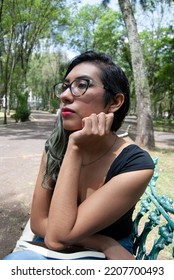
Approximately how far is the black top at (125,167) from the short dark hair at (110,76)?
251 mm

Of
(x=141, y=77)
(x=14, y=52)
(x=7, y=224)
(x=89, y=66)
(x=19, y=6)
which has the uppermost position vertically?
(x=19, y=6)

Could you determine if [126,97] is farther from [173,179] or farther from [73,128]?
[173,179]

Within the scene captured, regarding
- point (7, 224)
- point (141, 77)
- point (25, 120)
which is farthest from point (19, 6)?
point (7, 224)

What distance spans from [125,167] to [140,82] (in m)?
8.47

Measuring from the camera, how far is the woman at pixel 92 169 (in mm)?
1552

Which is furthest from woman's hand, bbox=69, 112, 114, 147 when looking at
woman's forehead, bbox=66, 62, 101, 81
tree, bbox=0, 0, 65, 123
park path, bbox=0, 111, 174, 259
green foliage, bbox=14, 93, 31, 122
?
green foliage, bbox=14, 93, 31, 122

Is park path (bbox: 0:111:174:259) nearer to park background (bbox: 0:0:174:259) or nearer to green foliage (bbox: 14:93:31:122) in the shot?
park background (bbox: 0:0:174:259)

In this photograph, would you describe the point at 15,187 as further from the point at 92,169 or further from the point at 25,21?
the point at 25,21

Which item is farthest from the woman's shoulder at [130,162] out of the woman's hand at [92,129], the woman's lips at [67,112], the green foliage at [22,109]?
the green foliage at [22,109]

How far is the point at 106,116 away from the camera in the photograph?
5.39ft

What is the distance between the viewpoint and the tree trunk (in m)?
9.76

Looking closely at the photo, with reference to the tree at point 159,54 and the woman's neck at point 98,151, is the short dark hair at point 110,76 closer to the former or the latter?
the woman's neck at point 98,151

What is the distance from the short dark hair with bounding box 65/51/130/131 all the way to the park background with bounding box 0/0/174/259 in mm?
385
